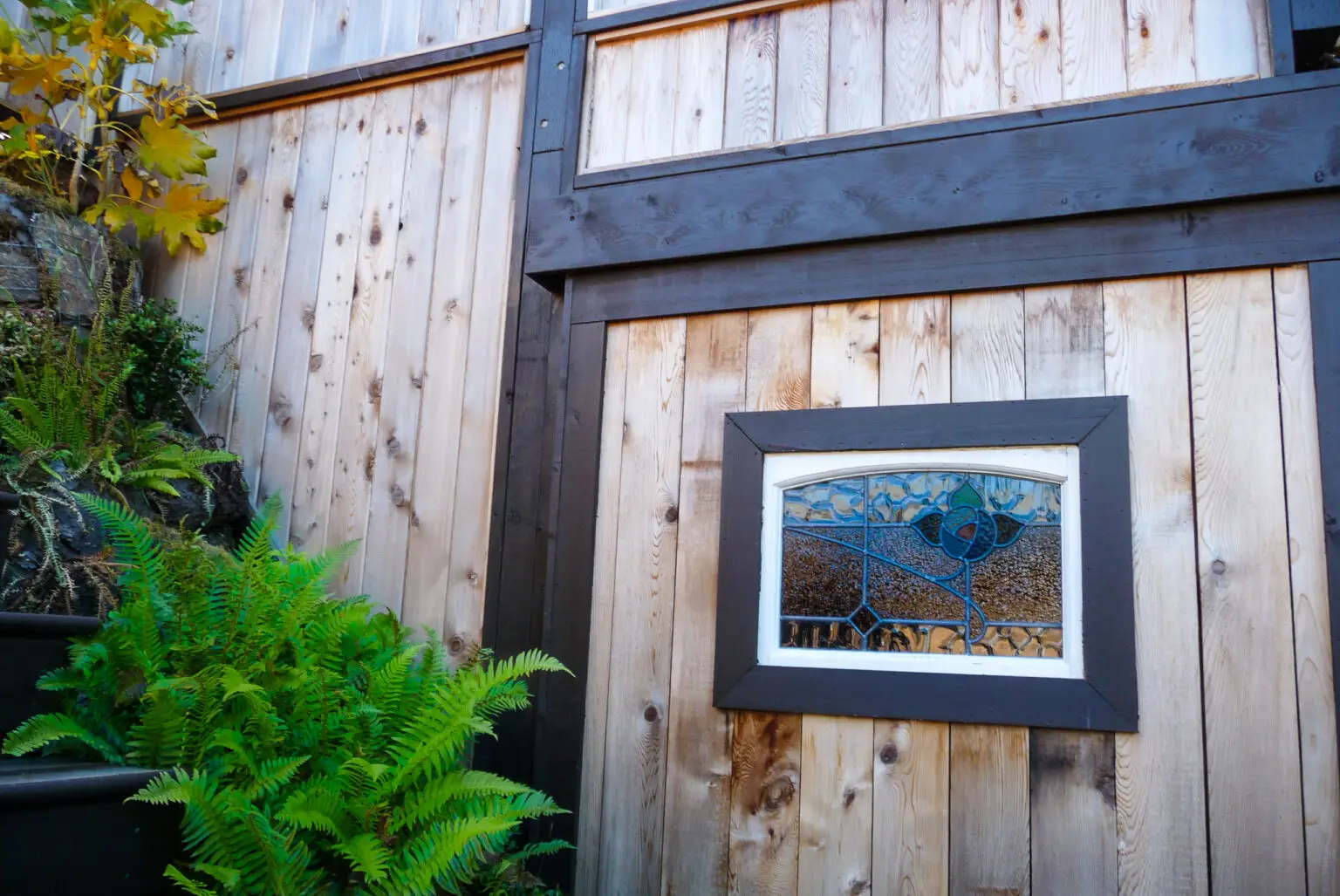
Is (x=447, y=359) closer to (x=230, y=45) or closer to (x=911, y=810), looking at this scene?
(x=230, y=45)

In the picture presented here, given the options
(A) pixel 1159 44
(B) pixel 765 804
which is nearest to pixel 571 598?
(B) pixel 765 804

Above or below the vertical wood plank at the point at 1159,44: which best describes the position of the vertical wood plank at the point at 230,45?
above

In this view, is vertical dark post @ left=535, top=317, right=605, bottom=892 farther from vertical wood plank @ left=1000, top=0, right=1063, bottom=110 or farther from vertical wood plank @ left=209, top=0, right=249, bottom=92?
vertical wood plank @ left=209, top=0, right=249, bottom=92

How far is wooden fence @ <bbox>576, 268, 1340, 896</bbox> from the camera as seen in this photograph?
2320 millimetres

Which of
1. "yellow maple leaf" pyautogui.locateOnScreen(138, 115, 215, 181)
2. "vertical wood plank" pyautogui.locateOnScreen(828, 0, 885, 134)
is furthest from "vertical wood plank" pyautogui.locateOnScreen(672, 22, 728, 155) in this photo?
"yellow maple leaf" pyautogui.locateOnScreen(138, 115, 215, 181)

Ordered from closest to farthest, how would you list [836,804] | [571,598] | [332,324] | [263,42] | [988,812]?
[988,812], [836,804], [571,598], [332,324], [263,42]

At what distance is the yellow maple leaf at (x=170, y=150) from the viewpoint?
150 inches

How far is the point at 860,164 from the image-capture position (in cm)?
292

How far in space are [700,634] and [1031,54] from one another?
1.76 m

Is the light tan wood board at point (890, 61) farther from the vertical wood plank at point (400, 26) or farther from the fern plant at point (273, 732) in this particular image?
the fern plant at point (273, 732)

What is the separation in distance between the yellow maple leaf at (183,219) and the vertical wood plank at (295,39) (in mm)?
575

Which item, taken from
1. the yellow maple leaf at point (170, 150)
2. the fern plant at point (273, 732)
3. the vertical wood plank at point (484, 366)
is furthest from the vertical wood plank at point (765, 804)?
the yellow maple leaf at point (170, 150)

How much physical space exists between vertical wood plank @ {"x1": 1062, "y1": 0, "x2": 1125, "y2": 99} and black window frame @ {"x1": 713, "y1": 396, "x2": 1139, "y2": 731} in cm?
83

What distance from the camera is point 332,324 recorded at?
3732mm
